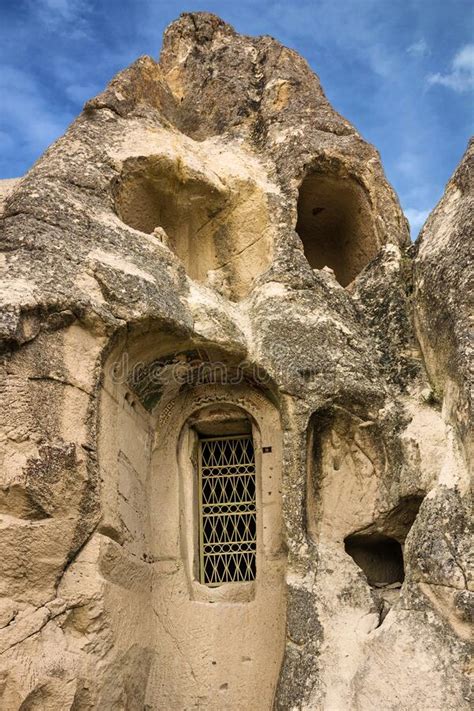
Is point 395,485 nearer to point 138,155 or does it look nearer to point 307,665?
point 307,665

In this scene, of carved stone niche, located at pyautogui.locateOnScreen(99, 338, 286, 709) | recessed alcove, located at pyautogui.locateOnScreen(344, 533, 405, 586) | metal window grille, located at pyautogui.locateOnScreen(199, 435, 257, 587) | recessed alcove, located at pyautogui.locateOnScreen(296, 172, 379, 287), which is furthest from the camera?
recessed alcove, located at pyautogui.locateOnScreen(296, 172, 379, 287)

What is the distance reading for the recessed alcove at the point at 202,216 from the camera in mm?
7766

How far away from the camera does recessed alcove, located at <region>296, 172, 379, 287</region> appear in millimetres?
8477

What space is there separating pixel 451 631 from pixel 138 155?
515 centimetres

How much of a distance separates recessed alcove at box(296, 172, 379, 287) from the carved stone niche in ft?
7.82

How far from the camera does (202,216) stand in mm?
8305

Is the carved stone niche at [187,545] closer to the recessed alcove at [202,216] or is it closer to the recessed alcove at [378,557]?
the recessed alcove at [378,557]

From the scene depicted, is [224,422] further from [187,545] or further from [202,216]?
[202,216]

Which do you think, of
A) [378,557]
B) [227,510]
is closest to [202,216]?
[227,510]

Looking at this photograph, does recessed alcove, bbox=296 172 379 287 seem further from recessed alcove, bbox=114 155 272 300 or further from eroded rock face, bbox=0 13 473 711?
recessed alcove, bbox=114 155 272 300

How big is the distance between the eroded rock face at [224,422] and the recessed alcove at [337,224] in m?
0.05

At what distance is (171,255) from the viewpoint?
704 centimetres

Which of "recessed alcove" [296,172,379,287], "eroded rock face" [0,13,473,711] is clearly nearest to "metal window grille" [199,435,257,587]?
"eroded rock face" [0,13,473,711]

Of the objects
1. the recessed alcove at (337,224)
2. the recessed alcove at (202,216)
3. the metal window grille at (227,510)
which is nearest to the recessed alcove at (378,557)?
the metal window grille at (227,510)
